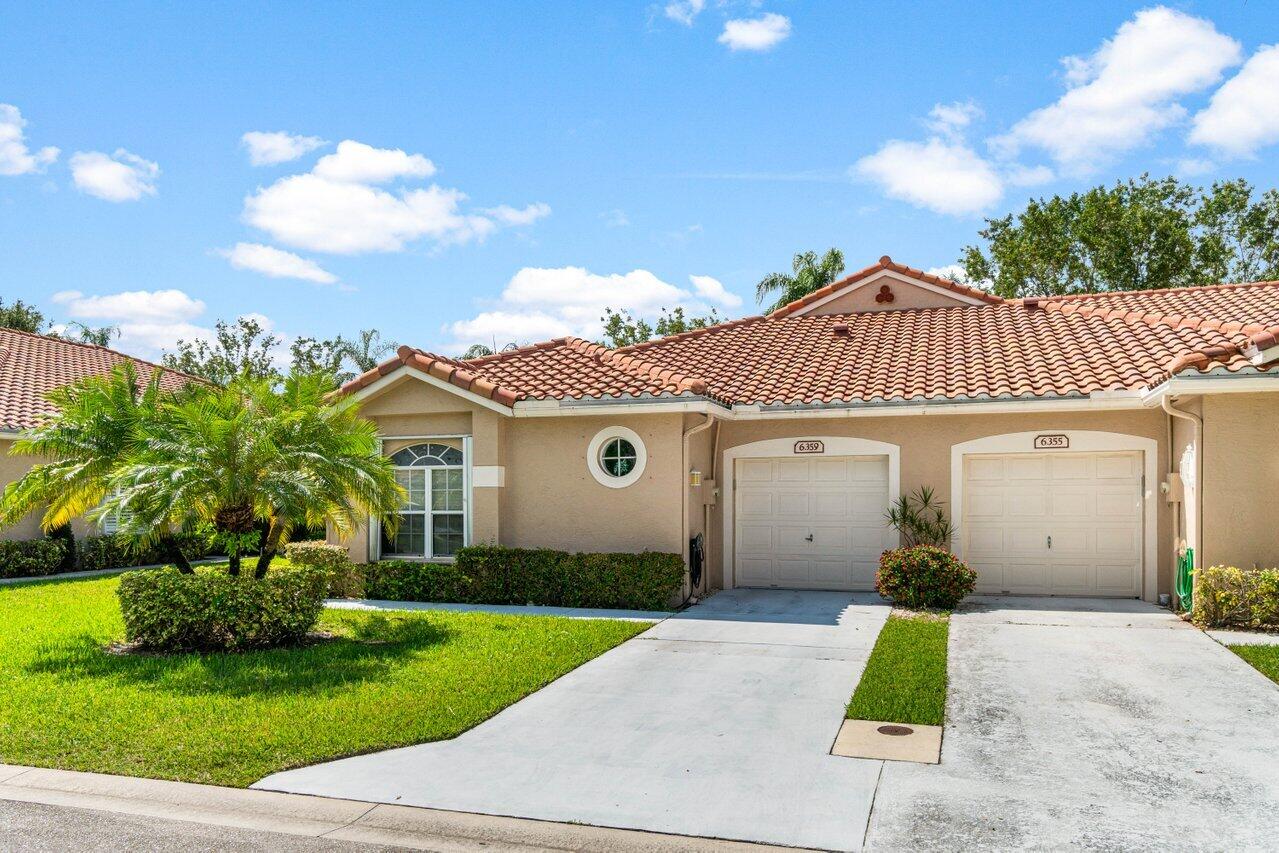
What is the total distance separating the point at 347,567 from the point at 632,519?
4514mm

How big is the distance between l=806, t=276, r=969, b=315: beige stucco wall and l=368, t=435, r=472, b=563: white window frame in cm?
954

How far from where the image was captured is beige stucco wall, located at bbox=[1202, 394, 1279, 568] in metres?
11.4

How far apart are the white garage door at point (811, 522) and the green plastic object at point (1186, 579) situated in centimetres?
384

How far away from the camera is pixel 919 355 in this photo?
1609 cm

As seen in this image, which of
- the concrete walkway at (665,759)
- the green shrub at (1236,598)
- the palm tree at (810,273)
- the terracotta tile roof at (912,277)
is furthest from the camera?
the palm tree at (810,273)

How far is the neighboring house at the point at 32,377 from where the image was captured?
18.5 m

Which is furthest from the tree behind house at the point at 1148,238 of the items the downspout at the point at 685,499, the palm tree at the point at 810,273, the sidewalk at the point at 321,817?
the sidewalk at the point at 321,817

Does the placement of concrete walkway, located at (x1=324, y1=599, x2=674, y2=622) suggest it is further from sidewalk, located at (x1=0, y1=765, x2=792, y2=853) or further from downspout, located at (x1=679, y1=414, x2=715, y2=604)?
sidewalk, located at (x1=0, y1=765, x2=792, y2=853)

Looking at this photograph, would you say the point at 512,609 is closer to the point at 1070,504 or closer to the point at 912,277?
the point at 1070,504

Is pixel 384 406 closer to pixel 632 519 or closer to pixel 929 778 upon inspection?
pixel 632 519

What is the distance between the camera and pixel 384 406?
590 inches

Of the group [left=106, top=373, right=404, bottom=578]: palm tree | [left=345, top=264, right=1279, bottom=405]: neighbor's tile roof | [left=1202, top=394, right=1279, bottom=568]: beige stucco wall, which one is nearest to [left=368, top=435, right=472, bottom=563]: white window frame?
[left=345, top=264, right=1279, bottom=405]: neighbor's tile roof

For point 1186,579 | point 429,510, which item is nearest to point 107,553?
point 429,510

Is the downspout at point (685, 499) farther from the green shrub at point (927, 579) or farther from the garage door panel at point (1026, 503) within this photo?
the garage door panel at point (1026, 503)
